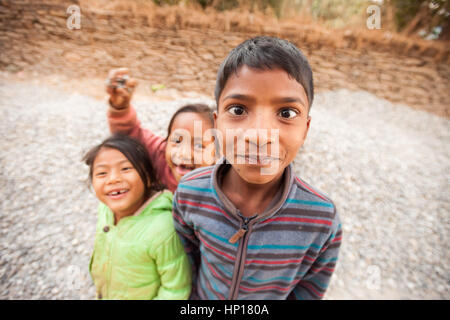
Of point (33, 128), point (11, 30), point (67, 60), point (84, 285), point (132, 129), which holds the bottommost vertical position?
point (84, 285)

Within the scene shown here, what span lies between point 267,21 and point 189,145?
6586 mm

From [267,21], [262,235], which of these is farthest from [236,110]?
[267,21]

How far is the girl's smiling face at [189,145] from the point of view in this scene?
1.42m

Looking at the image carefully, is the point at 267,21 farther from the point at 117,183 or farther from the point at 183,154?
the point at 117,183

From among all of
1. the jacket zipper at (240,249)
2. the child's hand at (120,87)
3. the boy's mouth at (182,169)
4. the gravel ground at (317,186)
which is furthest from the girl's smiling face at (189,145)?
the gravel ground at (317,186)

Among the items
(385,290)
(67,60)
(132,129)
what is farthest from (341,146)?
(67,60)

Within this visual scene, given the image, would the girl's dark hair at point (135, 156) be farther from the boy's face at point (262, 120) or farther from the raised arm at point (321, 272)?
the raised arm at point (321, 272)

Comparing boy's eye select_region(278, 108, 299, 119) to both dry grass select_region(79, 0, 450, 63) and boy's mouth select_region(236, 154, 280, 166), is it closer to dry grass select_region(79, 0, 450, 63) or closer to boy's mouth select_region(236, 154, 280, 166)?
boy's mouth select_region(236, 154, 280, 166)

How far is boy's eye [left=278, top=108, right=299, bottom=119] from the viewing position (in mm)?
714

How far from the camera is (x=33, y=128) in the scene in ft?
13.0

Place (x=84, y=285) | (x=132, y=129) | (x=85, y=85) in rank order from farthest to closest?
(x=85, y=85) → (x=84, y=285) → (x=132, y=129)

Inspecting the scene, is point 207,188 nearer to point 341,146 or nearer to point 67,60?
point 341,146
